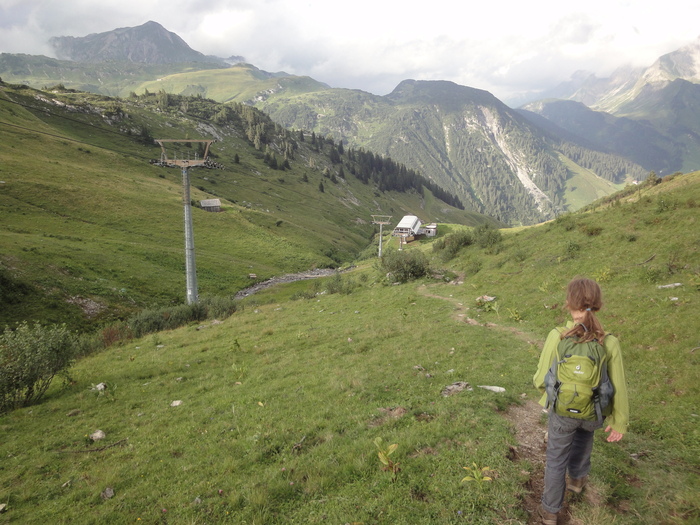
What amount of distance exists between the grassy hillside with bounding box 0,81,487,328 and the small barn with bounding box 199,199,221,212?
311cm

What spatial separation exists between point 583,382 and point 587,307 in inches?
47.2

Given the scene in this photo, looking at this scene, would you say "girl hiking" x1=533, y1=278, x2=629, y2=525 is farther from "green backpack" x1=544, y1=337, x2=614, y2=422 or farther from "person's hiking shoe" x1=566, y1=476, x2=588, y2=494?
"person's hiking shoe" x1=566, y1=476, x2=588, y2=494

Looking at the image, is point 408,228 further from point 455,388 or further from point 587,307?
point 587,307

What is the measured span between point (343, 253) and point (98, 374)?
8213 centimetres

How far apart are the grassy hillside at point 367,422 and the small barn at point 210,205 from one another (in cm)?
6604

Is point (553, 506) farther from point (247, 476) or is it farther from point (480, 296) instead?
point (480, 296)

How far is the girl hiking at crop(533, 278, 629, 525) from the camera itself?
5020 millimetres

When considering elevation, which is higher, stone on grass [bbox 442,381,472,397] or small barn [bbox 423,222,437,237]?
stone on grass [bbox 442,381,472,397]

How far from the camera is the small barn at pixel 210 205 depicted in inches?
3177

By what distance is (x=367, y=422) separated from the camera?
922cm

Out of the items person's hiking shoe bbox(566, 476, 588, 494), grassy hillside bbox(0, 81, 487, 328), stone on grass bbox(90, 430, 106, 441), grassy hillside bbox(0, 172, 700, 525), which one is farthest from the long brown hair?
grassy hillside bbox(0, 81, 487, 328)

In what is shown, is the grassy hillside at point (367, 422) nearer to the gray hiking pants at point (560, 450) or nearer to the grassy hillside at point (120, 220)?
the gray hiking pants at point (560, 450)

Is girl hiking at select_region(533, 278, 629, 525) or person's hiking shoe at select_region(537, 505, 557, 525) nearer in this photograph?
girl hiking at select_region(533, 278, 629, 525)

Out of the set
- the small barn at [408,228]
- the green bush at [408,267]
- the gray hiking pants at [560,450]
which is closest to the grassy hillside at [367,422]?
the gray hiking pants at [560,450]
